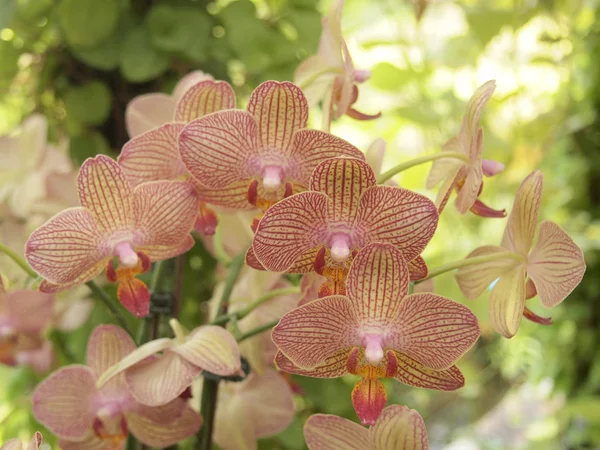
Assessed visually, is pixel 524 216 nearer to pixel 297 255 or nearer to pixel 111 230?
pixel 297 255

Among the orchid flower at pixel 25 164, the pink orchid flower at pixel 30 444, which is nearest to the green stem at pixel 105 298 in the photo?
the pink orchid flower at pixel 30 444

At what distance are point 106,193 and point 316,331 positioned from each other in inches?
5.8

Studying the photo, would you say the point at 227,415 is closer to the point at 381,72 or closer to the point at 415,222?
the point at 415,222

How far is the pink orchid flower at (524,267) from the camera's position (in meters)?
0.40

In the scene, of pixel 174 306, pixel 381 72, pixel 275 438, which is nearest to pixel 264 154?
pixel 174 306

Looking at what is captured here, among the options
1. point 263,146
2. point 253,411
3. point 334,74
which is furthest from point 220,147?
point 253,411

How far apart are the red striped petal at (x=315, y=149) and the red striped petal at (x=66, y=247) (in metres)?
0.13

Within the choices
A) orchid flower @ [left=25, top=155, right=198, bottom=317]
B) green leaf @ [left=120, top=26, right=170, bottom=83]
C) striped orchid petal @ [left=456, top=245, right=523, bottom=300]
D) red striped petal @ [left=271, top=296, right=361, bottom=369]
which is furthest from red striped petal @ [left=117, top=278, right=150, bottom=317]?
green leaf @ [left=120, top=26, right=170, bottom=83]

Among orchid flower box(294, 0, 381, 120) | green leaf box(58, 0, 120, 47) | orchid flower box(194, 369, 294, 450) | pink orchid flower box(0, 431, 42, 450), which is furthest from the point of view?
green leaf box(58, 0, 120, 47)

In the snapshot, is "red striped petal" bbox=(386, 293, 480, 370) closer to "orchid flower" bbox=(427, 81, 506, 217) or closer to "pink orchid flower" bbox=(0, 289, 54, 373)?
"orchid flower" bbox=(427, 81, 506, 217)

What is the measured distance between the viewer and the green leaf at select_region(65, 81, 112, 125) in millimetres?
832

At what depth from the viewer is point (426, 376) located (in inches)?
15.0

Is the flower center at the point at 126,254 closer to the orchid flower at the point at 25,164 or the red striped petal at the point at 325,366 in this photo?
the red striped petal at the point at 325,366

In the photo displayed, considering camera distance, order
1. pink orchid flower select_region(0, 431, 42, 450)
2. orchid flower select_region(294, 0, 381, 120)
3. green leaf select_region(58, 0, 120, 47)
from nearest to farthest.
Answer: pink orchid flower select_region(0, 431, 42, 450) < orchid flower select_region(294, 0, 381, 120) < green leaf select_region(58, 0, 120, 47)
